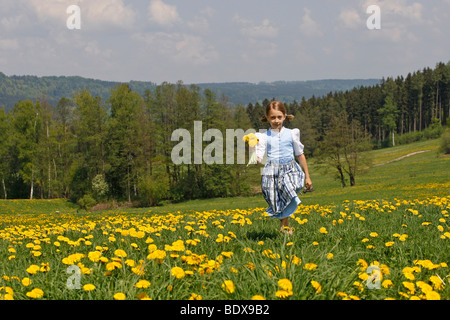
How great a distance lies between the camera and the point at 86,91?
163 feet

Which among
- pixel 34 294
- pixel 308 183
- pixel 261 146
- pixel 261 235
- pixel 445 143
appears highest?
pixel 261 146

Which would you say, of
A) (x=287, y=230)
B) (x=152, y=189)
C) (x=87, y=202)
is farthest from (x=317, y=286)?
(x=87, y=202)

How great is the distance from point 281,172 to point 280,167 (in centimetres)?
8

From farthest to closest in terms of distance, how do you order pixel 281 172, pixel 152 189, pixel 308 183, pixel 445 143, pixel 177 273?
pixel 445 143
pixel 152 189
pixel 281 172
pixel 308 183
pixel 177 273

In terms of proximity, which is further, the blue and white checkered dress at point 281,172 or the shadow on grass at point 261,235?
the blue and white checkered dress at point 281,172

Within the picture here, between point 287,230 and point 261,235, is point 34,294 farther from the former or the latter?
point 287,230

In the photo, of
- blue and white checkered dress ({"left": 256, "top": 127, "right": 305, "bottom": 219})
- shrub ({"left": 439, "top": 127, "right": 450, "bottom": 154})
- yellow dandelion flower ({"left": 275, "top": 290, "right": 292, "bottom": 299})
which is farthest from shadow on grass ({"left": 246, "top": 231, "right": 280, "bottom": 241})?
shrub ({"left": 439, "top": 127, "right": 450, "bottom": 154})

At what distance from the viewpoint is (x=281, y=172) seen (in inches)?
203

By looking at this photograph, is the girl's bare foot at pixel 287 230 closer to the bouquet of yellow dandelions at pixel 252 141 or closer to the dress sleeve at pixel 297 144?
the bouquet of yellow dandelions at pixel 252 141

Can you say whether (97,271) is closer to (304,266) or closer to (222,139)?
(304,266)

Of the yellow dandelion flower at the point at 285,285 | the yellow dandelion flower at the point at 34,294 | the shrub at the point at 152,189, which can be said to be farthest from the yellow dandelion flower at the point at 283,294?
the shrub at the point at 152,189

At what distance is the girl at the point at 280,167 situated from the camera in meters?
5.07

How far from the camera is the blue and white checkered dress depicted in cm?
507
